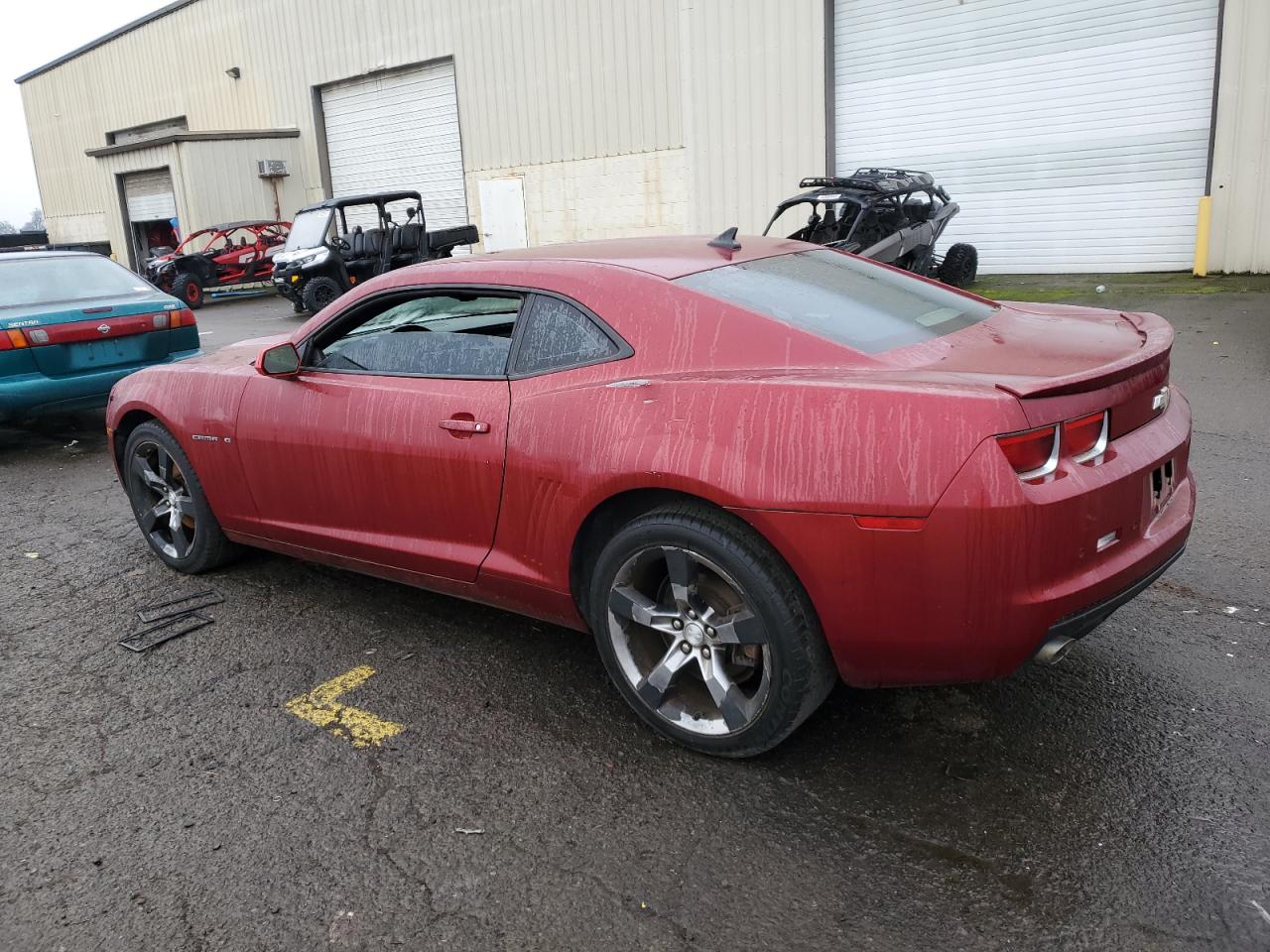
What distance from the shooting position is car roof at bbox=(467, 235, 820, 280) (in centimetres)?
338

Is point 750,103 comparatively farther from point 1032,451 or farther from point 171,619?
point 1032,451

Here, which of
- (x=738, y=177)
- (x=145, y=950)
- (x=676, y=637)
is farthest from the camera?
(x=738, y=177)

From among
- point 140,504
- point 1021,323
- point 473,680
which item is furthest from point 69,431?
point 1021,323

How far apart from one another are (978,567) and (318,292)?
15.0 m

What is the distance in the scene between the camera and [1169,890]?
2355mm

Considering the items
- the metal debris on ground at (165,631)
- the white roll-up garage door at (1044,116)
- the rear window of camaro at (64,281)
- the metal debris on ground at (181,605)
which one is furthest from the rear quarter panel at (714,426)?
the white roll-up garage door at (1044,116)

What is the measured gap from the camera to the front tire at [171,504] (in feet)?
15.1

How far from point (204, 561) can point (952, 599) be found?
3524mm

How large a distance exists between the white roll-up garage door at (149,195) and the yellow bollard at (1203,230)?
22890 millimetres

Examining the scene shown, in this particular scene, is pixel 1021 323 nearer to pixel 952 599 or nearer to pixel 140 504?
pixel 952 599

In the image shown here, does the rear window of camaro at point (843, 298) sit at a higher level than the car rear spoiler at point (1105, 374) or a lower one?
higher

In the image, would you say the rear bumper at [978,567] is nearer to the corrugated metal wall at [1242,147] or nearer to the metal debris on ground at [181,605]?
the metal debris on ground at [181,605]

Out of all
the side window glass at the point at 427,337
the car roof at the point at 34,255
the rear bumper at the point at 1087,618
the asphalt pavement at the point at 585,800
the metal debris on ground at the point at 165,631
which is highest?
the car roof at the point at 34,255

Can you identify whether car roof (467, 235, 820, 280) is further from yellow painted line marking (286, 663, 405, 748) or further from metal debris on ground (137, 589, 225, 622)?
metal debris on ground (137, 589, 225, 622)
